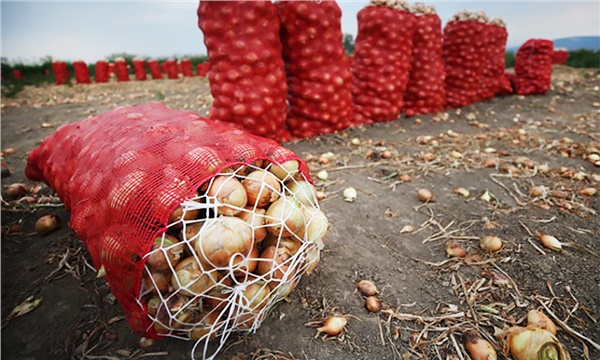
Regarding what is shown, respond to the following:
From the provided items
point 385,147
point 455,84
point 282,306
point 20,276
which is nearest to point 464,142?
point 385,147

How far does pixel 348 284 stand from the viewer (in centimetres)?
159

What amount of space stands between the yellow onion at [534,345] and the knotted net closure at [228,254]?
84 cm

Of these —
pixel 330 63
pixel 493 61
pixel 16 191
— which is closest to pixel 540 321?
pixel 330 63

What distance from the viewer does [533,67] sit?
5660mm

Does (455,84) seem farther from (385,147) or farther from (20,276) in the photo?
(20,276)

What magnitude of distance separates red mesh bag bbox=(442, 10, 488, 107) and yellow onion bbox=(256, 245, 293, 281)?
460 centimetres

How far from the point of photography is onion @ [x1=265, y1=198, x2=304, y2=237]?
47.9 inches

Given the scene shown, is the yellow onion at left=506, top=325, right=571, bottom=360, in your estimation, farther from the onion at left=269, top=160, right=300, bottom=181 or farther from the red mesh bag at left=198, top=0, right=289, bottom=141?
the red mesh bag at left=198, top=0, right=289, bottom=141

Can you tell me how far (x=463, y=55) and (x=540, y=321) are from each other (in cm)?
438

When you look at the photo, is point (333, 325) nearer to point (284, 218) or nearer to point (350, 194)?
point (284, 218)

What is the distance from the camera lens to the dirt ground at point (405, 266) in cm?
132

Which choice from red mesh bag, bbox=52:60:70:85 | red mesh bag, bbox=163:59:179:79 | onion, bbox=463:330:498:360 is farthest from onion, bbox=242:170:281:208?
red mesh bag, bbox=52:60:70:85

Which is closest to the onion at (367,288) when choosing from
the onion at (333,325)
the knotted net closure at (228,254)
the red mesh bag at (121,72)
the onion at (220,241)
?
the onion at (333,325)

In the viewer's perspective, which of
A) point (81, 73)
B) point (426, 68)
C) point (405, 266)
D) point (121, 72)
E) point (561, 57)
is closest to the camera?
point (405, 266)
